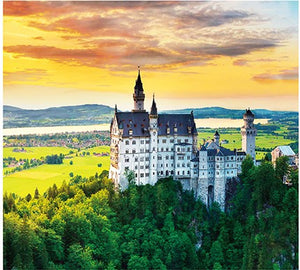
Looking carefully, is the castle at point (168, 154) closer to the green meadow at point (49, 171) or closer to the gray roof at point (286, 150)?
the gray roof at point (286, 150)

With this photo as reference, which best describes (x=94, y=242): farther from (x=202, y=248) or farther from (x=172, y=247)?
(x=202, y=248)

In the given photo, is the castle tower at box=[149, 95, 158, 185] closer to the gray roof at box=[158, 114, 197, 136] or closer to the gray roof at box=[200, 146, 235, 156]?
the gray roof at box=[158, 114, 197, 136]

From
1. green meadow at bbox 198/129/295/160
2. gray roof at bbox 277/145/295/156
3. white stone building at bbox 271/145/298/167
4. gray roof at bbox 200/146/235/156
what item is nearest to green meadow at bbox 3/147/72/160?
green meadow at bbox 198/129/295/160

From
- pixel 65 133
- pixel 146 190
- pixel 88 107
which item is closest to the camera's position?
pixel 146 190

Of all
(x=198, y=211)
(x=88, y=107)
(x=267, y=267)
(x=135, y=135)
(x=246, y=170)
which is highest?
(x=88, y=107)

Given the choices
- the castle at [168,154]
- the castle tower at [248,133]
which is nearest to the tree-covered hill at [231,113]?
the castle tower at [248,133]

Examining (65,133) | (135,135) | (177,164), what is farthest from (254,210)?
(65,133)

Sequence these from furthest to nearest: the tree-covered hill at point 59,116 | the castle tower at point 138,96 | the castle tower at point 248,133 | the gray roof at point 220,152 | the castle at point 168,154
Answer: the tree-covered hill at point 59,116 → the castle tower at point 248,133 → the castle tower at point 138,96 → the gray roof at point 220,152 → the castle at point 168,154
